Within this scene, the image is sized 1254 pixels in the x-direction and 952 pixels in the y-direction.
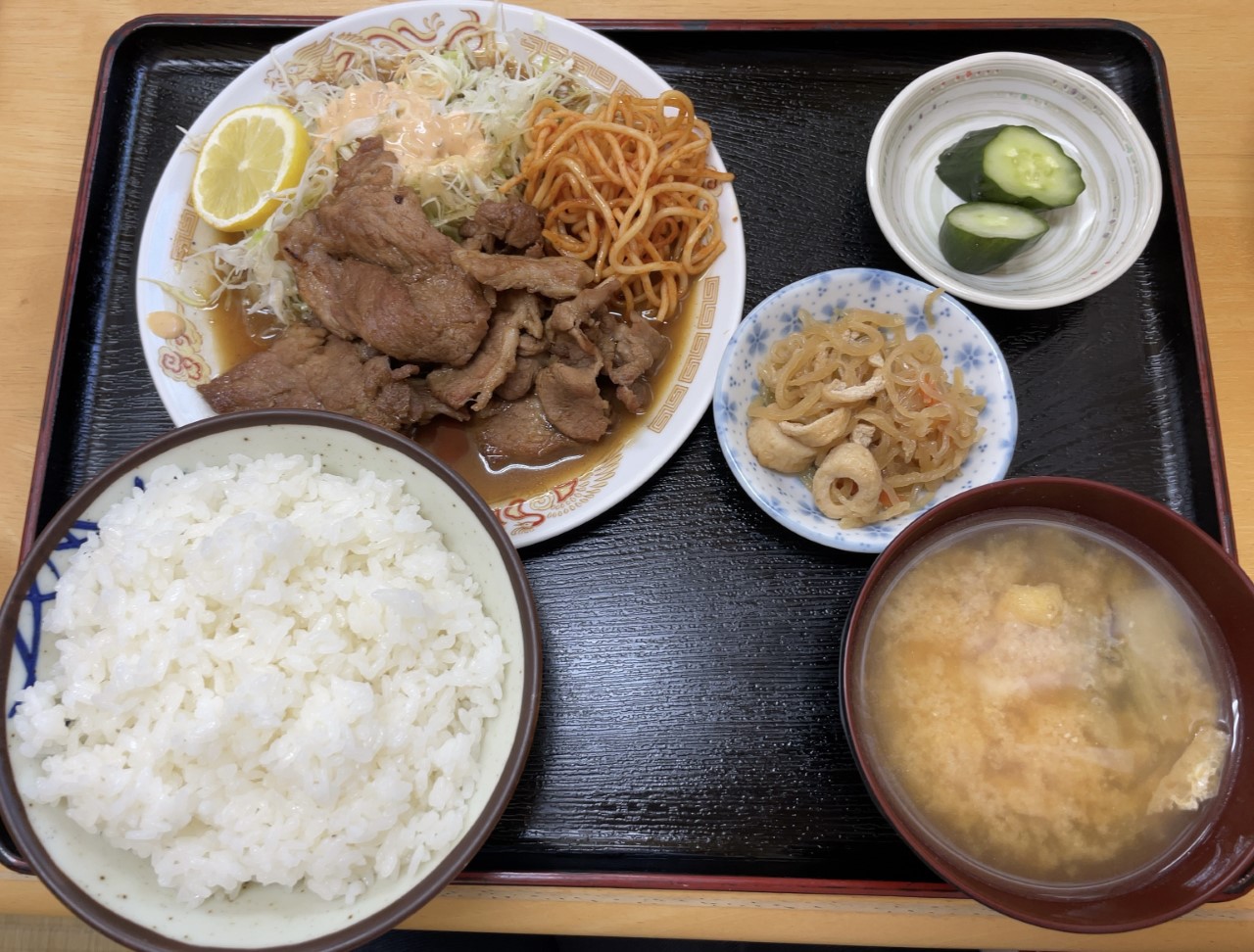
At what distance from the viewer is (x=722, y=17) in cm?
286

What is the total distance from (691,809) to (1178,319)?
218cm

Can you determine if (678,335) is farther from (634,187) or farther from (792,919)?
(792,919)

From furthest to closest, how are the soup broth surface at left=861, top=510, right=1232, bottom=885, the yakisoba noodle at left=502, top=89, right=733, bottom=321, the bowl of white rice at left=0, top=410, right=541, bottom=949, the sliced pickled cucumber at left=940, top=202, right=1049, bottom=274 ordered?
the yakisoba noodle at left=502, top=89, right=733, bottom=321 < the sliced pickled cucumber at left=940, top=202, right=1049, bottom=274 < the soup broth surface at left=861, top=510, right=1232, bottom=885 < the bowl of white rice at left=0, top=410, right=541, bottom=949

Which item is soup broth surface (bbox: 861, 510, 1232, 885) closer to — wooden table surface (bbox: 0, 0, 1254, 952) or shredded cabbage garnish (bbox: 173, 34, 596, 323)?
wooden table surface (bbox: 0, 0, 1254, 952)

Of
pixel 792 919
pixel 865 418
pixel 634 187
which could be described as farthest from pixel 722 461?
pixel 792 919

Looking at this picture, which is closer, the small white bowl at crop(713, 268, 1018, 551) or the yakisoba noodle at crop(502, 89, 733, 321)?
the small white bowl at crop(713, 268, 1018, 551)

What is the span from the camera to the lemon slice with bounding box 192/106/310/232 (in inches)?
103

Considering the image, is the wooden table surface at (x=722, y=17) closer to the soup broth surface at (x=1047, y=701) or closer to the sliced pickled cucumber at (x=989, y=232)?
the soup broth surface at (x=1047, y=701)

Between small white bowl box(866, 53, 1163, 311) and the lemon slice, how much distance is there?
190 centimetres

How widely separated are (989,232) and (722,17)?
128 cm

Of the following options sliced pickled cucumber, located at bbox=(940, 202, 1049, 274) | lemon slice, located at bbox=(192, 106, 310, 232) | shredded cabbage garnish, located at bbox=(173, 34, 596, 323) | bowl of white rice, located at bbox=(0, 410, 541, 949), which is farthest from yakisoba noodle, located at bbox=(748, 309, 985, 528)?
lemon slice, located at bbox=(192, 106, 310, 232)

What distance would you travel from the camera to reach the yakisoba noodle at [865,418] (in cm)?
230

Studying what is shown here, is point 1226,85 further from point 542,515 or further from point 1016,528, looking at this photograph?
point 542,515

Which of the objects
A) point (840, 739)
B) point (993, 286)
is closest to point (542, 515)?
point (840, 739)
